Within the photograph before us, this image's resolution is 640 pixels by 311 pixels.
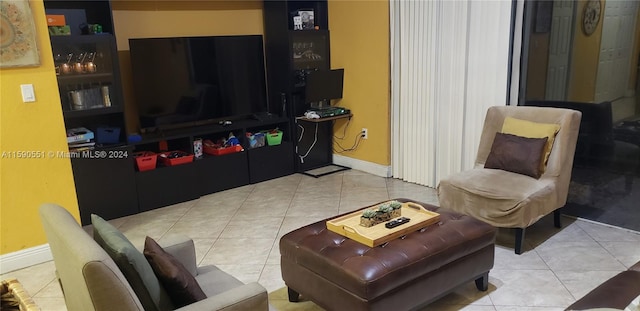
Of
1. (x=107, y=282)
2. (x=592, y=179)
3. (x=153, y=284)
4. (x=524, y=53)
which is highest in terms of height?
(x=524, y=53)

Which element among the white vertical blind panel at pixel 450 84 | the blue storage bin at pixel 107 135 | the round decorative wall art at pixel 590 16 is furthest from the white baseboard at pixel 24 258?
the round decorative wall art at pixel 590 16

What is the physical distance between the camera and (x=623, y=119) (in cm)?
345

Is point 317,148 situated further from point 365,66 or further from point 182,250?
point 182,250

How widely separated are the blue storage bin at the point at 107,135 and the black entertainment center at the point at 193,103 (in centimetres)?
2

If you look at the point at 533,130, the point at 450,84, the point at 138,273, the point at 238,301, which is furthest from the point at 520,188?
the point at 138,273

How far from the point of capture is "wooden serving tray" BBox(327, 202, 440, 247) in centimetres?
237

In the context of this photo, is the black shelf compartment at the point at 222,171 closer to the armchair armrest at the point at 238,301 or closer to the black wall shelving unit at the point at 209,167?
the black wall shelving unit at the point at 209,167

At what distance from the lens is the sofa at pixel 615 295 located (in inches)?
68.7

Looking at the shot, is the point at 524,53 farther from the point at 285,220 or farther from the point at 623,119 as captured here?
the point at 285,220

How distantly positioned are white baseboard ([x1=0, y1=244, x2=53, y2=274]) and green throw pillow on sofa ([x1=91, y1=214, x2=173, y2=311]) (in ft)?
6.19

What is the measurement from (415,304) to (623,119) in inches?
90.3

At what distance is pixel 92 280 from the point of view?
1.40m

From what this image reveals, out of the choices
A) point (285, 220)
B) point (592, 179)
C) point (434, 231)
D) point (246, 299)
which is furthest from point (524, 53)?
point (246, 299)

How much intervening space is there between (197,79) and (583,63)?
3.34 meters
